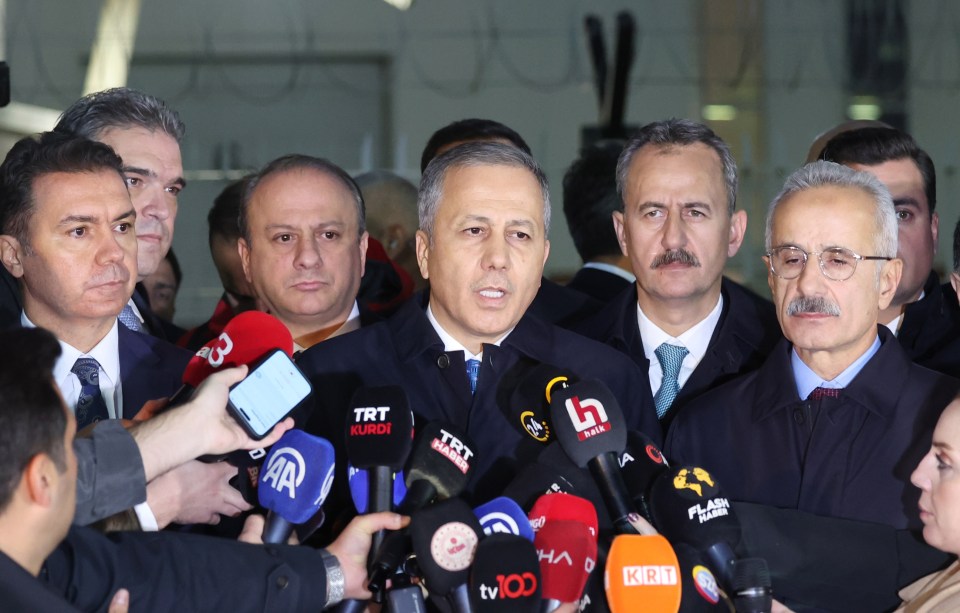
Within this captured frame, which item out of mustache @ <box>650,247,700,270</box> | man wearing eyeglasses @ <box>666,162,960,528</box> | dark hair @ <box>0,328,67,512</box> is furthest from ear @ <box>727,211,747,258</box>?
dark hair @ <box>0,328,67,512</box>

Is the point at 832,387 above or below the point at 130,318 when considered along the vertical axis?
below

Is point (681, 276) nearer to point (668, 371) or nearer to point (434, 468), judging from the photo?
point (668, 371)

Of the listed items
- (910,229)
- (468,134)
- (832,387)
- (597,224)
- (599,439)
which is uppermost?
(468,134)

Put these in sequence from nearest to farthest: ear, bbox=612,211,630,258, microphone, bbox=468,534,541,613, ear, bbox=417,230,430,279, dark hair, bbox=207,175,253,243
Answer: microphone, bbox=468,534,541,613 → ear, bbox=417,230,430,279 → ear, bbox=612,211,630,258 → dark hair, bbox=207,175,253,243

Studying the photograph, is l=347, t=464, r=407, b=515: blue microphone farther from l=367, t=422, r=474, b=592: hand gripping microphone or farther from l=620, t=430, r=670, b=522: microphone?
l=620, t=430, r=670, b=522: microphone

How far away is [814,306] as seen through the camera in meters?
2.96

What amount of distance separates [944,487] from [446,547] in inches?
39.1

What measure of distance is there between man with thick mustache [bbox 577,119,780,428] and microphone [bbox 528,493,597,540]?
1.19 metres

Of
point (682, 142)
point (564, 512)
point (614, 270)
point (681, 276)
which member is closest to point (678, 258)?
point (681, 276)

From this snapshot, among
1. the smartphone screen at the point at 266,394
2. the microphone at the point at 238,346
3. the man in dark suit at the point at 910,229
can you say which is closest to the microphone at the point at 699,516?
the smartphone screen at the point at 266,394

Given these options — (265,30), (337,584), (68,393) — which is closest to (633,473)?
(337,584)

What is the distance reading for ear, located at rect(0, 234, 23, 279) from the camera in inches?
118

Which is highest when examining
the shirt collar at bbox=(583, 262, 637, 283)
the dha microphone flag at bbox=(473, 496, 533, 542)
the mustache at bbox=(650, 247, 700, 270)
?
the shirt collar at bbox=(583, 262, 637, 283)

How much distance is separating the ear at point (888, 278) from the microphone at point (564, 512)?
100 cm
